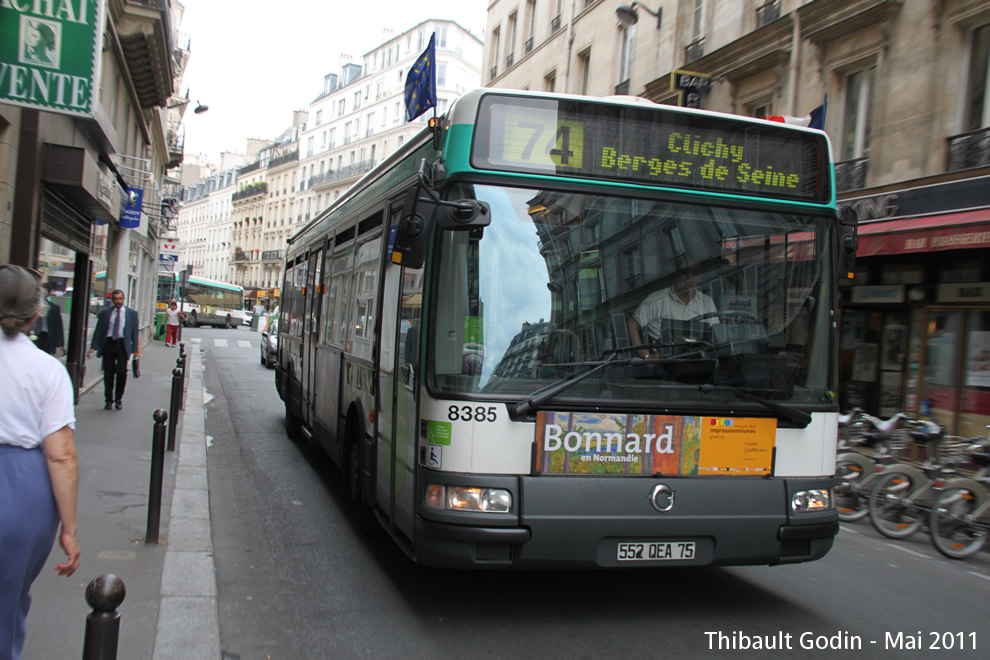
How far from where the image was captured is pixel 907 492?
26.2 feet

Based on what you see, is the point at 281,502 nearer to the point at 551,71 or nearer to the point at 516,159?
the point at 516,159

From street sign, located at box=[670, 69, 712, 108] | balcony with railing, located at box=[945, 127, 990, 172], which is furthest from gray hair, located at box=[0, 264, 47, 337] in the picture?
street sign, located at box=[670, 69, 712, 108]

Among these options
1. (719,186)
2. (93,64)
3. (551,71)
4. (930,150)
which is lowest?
(719,186)

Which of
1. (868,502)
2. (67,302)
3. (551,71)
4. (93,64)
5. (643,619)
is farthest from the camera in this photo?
(551,71)

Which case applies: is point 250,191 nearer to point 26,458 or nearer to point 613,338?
point 613,338

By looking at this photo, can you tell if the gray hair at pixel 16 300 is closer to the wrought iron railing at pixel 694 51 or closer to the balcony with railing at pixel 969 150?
the balcony with railing at pixel 969 150

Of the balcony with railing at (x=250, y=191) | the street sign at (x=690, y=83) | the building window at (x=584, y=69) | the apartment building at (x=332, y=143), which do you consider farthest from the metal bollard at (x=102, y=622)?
the balcony with railing at (x=250, y=191)

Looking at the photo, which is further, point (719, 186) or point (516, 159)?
point (719, 186)

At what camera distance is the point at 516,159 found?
4.55 m

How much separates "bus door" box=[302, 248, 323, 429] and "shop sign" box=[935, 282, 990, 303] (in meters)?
8.75

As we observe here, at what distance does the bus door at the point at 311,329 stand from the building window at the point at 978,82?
954 cm

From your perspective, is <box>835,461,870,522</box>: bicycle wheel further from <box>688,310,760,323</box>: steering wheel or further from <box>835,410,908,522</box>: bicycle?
<box>688,310,760,323</box>: steering wheel

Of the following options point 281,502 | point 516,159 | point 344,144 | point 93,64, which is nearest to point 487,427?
point 516,159

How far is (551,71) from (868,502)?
22.1 meters
